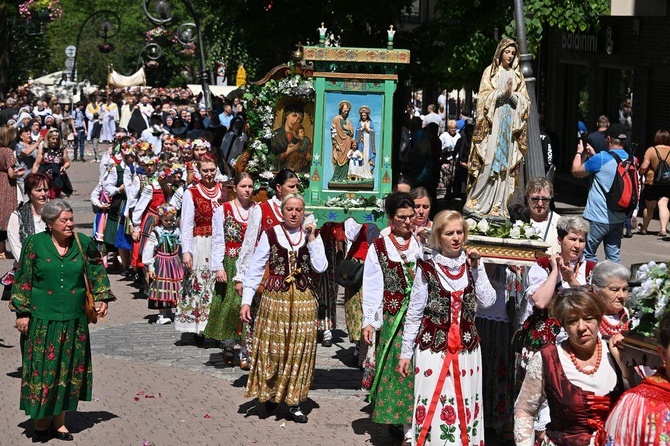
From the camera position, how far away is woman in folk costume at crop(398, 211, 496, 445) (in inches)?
326

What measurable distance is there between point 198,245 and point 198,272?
28 centimetres

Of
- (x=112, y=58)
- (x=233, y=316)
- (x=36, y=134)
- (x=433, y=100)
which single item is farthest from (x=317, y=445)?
(x=112, y=58)

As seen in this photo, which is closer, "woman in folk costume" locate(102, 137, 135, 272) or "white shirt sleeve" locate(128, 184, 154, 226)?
"white shirt sleeve" locate(128, 184, 154, 226)

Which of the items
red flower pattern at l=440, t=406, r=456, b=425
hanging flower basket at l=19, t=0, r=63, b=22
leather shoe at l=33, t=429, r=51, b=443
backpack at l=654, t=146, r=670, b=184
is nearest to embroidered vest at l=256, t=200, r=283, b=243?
leather shoe at l=33, t=429, r=51, b=443

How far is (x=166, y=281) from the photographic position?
14.0 meters

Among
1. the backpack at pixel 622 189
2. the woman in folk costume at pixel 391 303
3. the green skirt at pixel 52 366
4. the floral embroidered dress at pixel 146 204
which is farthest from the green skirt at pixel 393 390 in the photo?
the floral embroidered dress at pixel 146 204

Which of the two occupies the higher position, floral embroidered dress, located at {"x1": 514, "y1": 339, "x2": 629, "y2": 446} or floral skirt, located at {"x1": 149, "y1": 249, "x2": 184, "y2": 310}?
floral embroidered dress, located at {"x1": 514, "y1": 339, "x2": 629, "y2": 446}

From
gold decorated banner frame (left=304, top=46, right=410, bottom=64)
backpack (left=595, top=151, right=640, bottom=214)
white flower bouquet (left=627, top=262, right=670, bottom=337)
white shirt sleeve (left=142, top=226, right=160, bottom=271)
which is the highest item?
gold decorated banner frame (left=304, top=46, right=410, bottom=64)

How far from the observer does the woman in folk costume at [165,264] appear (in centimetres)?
1394

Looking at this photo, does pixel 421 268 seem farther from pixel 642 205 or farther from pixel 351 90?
pixel 642 205

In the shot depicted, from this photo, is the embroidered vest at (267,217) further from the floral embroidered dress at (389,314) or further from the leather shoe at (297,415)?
the floral embroidered dress at (389,314)

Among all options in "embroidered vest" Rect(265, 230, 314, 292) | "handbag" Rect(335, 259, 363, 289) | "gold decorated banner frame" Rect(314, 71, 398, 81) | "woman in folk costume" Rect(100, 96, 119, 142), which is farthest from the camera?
"woman in folk costume" Rect(100, 96, 119, 142)

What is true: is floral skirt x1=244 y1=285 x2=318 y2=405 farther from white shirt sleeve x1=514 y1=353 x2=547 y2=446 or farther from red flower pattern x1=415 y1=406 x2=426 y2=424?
white shirt sleeve x1=514 y1=353 x2=547 y2=446

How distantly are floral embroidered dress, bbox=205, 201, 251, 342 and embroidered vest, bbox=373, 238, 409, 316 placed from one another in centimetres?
286
